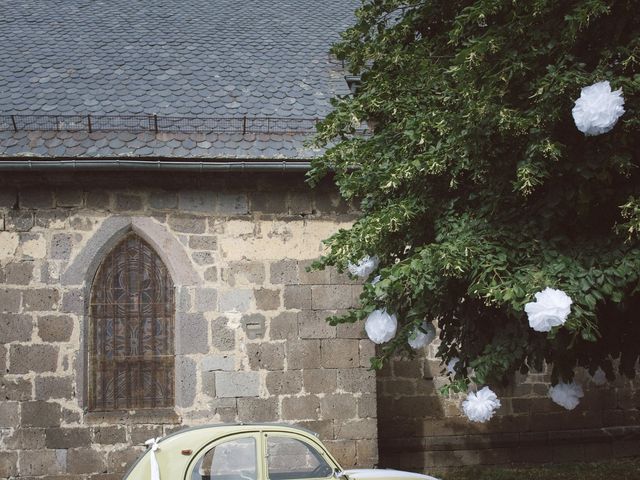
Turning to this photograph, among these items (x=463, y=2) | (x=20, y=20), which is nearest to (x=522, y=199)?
(x=463, y=2)

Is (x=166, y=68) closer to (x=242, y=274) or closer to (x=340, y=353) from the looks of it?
(x=242, y=274)

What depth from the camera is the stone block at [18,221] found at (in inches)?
357

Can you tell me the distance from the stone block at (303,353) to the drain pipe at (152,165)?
6.69 feet

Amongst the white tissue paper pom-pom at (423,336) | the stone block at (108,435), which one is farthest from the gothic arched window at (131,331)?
the white tissue paper pom-pom at (423,336)

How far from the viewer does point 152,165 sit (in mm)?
9016

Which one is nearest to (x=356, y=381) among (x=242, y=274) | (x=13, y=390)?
(x=242, y=274)

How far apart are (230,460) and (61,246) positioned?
4643 mm

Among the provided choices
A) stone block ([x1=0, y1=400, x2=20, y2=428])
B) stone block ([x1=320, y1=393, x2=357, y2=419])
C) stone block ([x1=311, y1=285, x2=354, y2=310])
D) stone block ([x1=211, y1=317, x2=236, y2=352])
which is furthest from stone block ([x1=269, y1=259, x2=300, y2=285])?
stone block ([x1=0, y1=400, x2=20, y2=428])

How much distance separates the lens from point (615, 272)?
5.50 metres

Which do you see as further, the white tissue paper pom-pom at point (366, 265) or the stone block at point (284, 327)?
the stone block at point (284, 327)

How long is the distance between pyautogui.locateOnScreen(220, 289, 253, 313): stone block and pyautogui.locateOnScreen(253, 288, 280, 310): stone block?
116 mm

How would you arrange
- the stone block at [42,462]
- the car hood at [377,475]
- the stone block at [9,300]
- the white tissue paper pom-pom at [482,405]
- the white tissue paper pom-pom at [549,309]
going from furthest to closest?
the stone block at [9,300], the stone block at [42,462], the white tissue paper pom-pom at [482,405], the car hood at [377,475], the white tissue paper pom-pom at [549,309]

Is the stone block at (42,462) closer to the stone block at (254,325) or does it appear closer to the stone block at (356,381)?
the stone block at (254,325)

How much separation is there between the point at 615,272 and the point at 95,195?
605 cm
